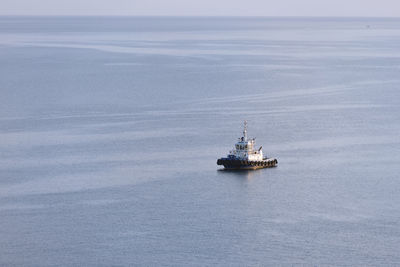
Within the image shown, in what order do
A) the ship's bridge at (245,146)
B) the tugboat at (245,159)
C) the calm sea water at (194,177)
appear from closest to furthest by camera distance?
the calm sea water at (194,177) → the tugboat at (245,159) → the ship's bridge at (245,146)

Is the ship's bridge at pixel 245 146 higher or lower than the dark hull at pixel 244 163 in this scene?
higher

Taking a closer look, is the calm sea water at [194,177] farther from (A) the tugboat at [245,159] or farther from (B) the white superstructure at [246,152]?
(B) the white superstructure at [246,152]

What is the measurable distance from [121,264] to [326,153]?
35660 millimetres

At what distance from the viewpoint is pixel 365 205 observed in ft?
247

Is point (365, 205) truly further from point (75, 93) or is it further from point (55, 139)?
point (75, 93)

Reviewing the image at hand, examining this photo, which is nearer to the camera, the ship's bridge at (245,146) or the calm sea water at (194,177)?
the calm sea water at (194,177)

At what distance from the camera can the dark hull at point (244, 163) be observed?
88812mm

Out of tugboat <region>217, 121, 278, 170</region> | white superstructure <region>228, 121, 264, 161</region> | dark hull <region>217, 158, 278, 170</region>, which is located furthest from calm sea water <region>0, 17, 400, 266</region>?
white superstructure <region>228, 121, 264, 161</region>

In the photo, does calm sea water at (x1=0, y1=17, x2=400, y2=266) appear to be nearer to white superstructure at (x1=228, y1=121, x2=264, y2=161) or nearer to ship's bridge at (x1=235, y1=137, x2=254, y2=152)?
white superstructure at (x1=228, y1=121, x2=264, y2=161)

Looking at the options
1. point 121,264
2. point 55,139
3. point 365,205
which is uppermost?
point 55,139

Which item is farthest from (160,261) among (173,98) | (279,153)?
(173,98)

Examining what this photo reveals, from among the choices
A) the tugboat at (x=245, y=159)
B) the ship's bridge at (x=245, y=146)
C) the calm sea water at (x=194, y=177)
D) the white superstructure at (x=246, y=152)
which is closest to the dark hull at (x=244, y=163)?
the tugboat at (x=245, y=159)

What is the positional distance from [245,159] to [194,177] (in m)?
6.99

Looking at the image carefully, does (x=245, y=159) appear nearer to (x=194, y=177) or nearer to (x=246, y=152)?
(x=246, y=152)
